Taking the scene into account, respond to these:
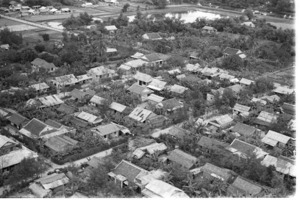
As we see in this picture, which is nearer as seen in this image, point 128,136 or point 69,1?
point 128,136

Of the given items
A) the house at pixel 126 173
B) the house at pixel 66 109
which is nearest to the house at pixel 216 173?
the house at pixel 126 173

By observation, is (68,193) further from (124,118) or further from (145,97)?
(145,97)

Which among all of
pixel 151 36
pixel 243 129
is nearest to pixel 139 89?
pixel 243 129

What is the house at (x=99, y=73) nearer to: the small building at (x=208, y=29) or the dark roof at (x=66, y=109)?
the dark roof at (x=66, y=109)

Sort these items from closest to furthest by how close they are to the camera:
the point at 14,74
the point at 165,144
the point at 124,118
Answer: the point at 165,144 < the point at 124,118 < the point at 14,74

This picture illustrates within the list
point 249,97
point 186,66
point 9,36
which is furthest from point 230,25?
point 9,36

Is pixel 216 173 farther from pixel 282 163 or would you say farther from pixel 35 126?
pixel 35 126
